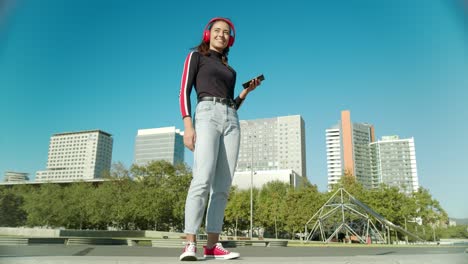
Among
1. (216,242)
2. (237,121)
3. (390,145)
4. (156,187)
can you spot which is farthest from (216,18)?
(390,145)

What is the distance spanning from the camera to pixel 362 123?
156250 mm

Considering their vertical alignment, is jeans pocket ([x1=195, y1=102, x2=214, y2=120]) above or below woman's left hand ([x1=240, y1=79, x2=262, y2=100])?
below

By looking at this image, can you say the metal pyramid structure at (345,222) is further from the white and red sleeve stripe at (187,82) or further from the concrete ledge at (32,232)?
the white and red sleeve stripe at (187,82)

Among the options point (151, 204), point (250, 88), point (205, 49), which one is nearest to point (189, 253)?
point (250, 88)

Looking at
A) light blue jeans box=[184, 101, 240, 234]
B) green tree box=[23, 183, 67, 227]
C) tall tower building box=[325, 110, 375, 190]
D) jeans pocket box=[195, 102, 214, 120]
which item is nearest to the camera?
light blue jeans box=[184, 101, 240, 234]

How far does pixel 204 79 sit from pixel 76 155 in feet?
552

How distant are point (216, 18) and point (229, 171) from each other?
1.56m

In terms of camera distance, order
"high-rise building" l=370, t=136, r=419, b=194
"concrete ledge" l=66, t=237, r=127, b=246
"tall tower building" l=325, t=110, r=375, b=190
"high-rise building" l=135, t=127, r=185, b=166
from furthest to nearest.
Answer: "high-rise building" l=135, t=127, r=185, b=166 → "high-rise building" l=370, t=136, r=419, b=194 → "tall tower building" l=325, t=110, r=375, b=190 → "concrete ledge" l=66, t=237, r=127, b=246

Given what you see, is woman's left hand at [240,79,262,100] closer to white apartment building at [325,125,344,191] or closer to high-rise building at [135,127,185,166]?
white apartment building at [325,125,344,191]

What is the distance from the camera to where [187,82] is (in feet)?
10.9

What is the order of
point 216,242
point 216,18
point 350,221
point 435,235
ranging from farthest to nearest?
point 435,235 → point 350,221 → point 216,18 → point 216,242

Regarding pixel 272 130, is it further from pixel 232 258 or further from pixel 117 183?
pixel 232 258

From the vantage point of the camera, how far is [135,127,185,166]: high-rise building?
17188cm

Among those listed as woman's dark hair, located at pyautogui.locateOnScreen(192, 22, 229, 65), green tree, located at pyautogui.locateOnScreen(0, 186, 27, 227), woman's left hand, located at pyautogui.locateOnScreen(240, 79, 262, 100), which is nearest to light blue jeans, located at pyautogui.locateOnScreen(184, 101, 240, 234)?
woman's left hand, located at pyautogui.locateOnScreen(240, 79, 262, 100)
